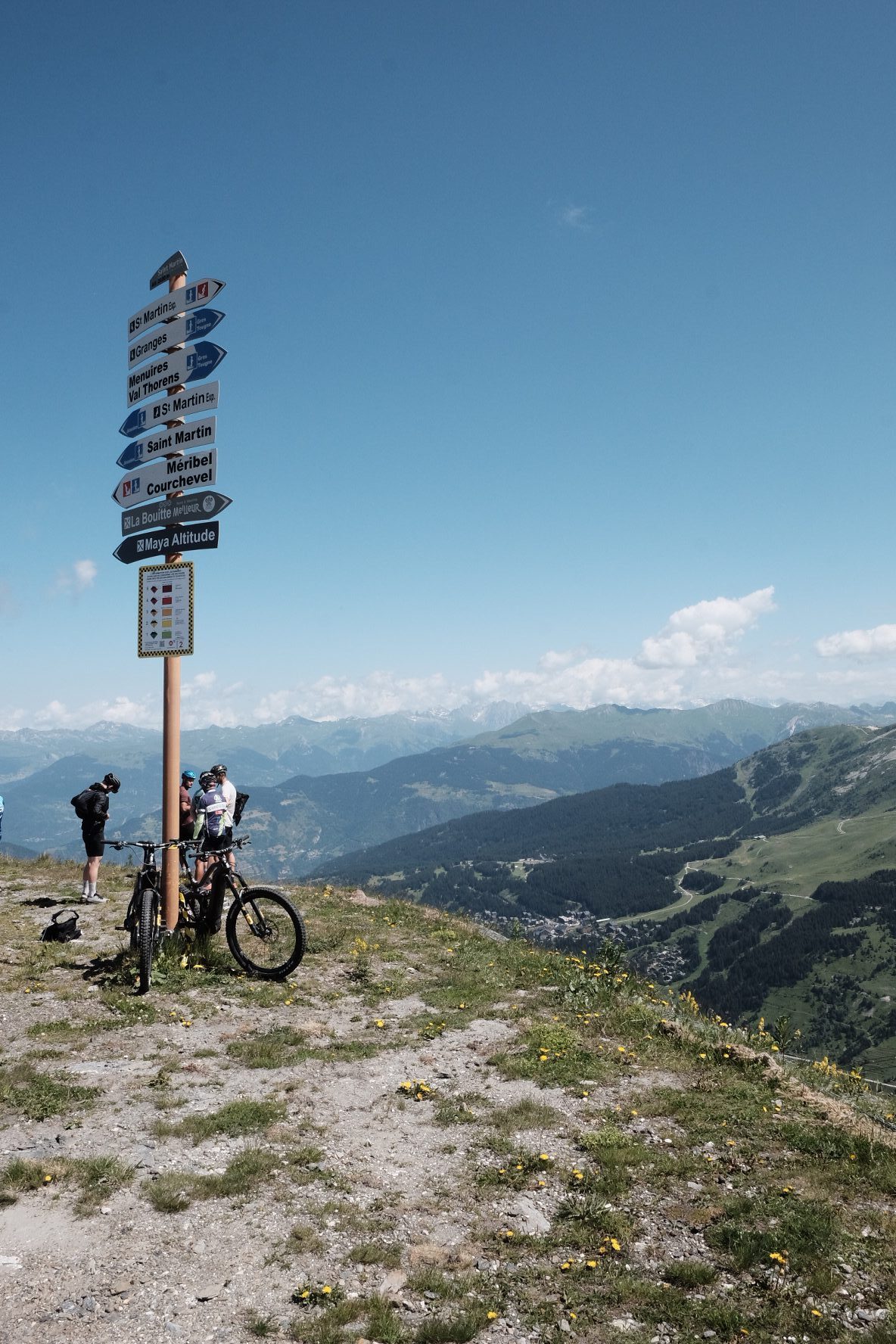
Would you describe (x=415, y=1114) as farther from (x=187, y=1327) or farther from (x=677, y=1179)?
(x=187, y=1327)

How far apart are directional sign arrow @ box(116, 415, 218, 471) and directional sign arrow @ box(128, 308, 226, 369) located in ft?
5.30

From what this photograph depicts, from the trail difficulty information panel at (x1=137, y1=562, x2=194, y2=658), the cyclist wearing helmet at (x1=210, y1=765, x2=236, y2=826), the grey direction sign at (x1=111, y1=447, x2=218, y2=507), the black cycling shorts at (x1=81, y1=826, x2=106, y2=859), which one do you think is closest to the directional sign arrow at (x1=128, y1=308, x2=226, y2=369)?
the grey direction sign at (x1=111, y1=447, x2=218, y2=507)

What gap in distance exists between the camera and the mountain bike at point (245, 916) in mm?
12539

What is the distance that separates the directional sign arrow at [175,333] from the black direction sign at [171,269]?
3.45 ft

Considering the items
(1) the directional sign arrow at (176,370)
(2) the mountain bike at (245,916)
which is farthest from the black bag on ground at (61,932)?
(1) the directional sign arrow at (176,370)

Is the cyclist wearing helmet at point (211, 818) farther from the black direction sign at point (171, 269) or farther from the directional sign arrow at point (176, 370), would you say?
the black direction sign at point (171, 269)

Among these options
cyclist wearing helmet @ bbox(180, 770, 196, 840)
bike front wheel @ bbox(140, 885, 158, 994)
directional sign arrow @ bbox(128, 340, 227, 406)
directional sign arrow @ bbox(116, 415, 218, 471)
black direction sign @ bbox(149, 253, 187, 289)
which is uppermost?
black direction sign @ bbox(149, 253, 187, 289)

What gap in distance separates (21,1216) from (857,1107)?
9.66 metres

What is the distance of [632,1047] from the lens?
33.7 feet

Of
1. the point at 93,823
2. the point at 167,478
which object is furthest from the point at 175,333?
the point at 93,823

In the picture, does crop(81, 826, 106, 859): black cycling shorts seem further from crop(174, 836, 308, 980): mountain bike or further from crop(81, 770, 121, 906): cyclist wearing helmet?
crop(174, 836, 308, 980): mountain bike

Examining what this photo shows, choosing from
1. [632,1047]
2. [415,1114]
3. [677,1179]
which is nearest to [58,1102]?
[415,1114]

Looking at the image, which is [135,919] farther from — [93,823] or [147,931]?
[93,823]

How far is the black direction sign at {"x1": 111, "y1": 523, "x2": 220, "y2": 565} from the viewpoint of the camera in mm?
13406
